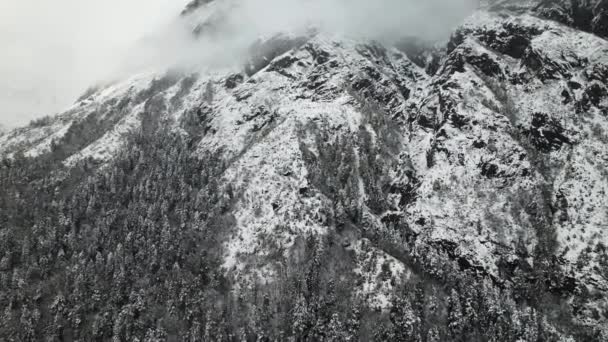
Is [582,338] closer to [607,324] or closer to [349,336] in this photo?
[607,324]

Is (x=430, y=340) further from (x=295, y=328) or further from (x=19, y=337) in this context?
(x=19, y=337)

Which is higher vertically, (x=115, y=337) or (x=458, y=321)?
(x=115, y=337)

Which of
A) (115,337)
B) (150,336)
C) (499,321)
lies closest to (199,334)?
(150,336)

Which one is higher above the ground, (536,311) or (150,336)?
(150,336)

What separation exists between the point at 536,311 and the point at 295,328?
96689 mm

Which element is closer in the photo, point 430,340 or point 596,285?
point 430,340

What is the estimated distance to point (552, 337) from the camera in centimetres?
19125

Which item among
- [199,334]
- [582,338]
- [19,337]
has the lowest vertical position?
[582,338]

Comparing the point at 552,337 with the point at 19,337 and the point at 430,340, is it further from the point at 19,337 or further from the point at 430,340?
the point at 19,337

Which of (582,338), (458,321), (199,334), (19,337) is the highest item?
(19,337)

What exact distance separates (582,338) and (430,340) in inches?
2341

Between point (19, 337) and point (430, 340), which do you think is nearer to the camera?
point (430, 340)

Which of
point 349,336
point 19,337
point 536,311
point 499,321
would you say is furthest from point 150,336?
point 536,311

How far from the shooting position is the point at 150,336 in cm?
19712
